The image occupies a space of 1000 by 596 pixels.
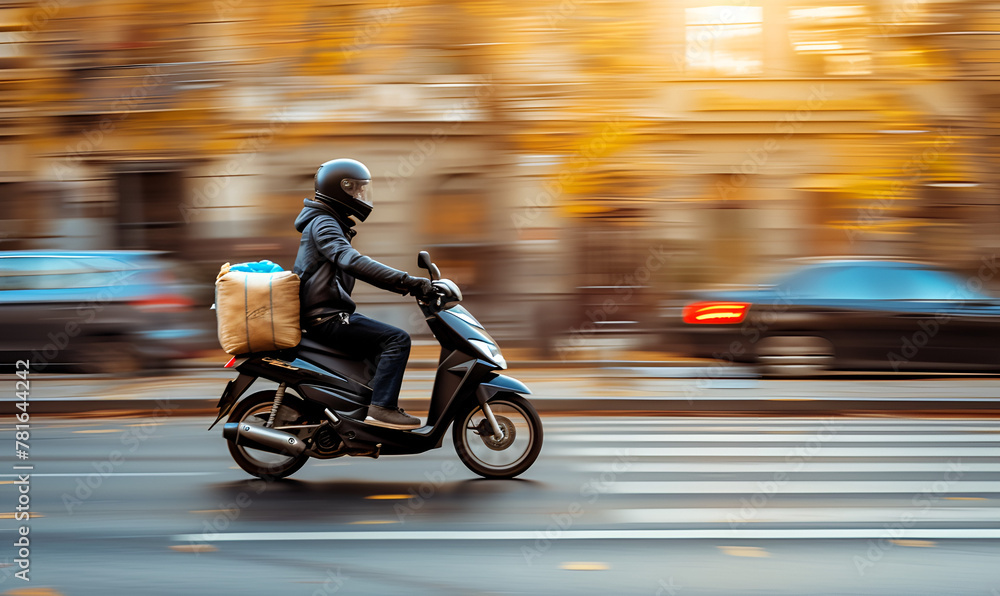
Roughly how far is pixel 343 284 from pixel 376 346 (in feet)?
1.44

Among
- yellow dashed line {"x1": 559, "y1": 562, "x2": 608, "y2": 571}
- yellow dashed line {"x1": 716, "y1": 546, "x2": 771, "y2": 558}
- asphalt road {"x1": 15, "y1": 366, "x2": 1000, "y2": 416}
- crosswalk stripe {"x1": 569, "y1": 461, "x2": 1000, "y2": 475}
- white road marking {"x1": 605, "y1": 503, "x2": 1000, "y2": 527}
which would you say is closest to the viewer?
yellow dashed line {"x1": 559, "y1": 562, "x2": 608, "y2": 571}

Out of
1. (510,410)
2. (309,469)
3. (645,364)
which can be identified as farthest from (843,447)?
(645,364)

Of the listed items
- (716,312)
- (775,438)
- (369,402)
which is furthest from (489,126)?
(369,402)

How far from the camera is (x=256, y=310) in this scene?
19.0 feet

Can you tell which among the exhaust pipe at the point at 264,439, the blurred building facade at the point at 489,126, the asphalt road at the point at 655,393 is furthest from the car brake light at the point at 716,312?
the exhaust pipe at the point at 264,439

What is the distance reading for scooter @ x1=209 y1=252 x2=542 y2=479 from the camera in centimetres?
590

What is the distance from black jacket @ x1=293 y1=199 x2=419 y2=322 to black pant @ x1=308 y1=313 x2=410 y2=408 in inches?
4.3

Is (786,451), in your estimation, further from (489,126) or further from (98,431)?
(489,126)

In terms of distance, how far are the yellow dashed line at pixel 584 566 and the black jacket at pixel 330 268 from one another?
6.57 feet

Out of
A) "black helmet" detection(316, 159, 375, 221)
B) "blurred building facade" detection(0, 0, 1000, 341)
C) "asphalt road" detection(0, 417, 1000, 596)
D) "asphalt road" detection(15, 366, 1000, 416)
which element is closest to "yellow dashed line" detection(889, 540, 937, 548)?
"asphalt road" detection(0, 417, 1000, 596)

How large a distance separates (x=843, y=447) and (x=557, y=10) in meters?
8.78

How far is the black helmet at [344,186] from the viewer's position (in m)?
5.98

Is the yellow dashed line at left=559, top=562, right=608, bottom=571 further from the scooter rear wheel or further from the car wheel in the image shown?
the car wheel

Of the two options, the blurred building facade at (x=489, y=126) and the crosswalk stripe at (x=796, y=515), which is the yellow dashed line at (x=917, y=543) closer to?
the crosswalk stripe at (x=796, y=515)
